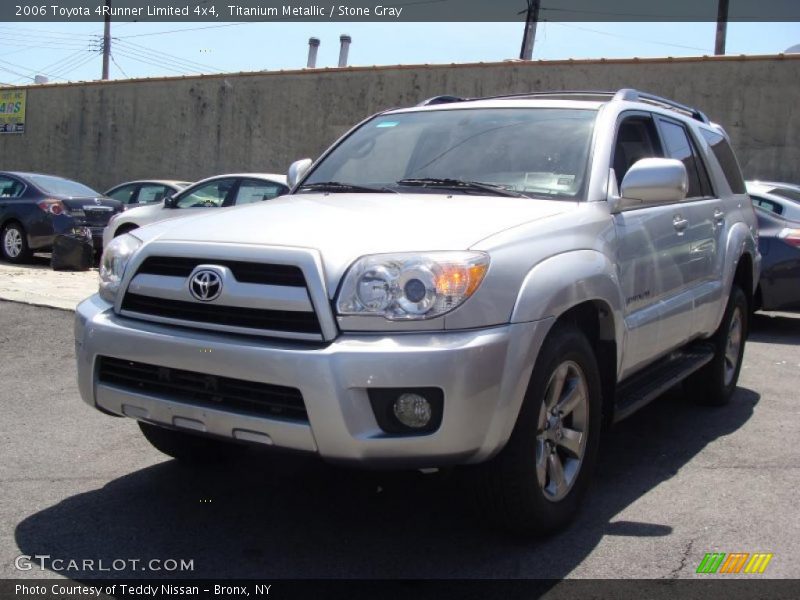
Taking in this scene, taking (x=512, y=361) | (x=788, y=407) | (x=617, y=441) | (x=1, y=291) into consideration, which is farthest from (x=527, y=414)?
(x=1, y=291)

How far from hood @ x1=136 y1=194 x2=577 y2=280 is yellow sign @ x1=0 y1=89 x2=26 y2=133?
89.7 ft

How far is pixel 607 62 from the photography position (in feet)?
61.6

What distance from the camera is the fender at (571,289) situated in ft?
10.8

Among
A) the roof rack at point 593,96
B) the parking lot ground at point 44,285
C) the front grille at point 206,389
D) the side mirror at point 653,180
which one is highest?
the roof rack at point 593,96

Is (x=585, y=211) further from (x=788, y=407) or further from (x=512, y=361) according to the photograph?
(x=788, y=407)

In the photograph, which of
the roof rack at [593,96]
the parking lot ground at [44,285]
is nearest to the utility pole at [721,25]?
the parking lot ground at [44,285]

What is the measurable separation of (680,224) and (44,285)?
7813 mm

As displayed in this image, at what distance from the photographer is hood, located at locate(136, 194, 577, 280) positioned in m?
3.24

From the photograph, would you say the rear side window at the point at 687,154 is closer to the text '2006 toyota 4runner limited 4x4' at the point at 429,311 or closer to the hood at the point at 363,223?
the text '2006 toyota 4runner limited 4x4' at the point at 429,311

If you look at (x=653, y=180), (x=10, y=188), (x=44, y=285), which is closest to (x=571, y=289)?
(x=653, y=180)

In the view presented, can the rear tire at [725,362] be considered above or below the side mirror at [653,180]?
below

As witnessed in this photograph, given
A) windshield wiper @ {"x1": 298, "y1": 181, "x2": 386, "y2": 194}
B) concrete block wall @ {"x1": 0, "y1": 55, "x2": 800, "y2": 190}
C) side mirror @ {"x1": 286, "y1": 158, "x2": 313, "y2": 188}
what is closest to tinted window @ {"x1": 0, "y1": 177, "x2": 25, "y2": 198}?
side mirror @ {"x1": 286, "y1": 158, "x2": 313, "y2": 188}

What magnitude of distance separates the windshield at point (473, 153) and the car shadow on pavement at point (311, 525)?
1.45 m

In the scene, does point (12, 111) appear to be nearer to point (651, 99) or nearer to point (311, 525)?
point (651, 99)
